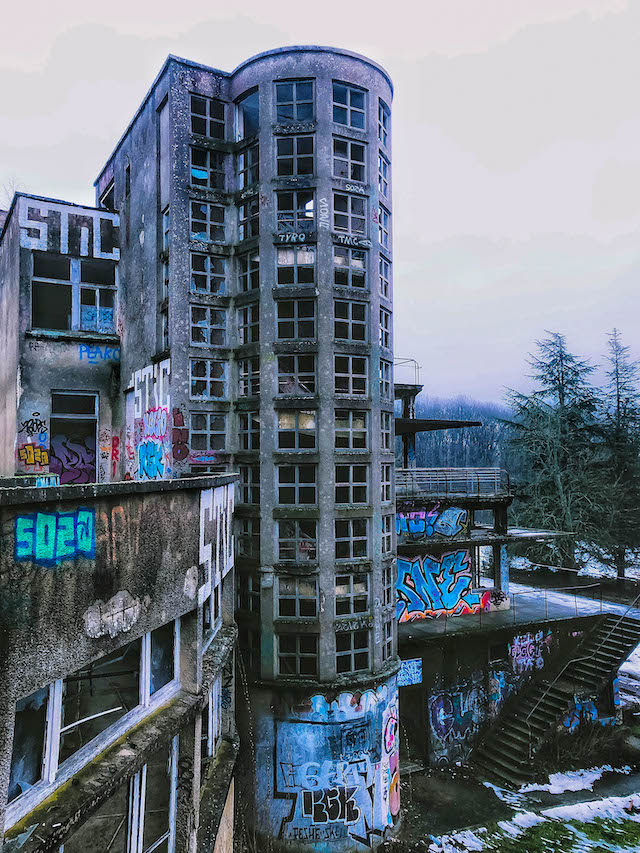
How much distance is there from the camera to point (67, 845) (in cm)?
797

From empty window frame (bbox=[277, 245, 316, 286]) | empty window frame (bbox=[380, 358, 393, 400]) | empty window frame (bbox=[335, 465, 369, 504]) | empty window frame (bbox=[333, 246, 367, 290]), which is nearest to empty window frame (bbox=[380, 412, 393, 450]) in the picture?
empty window frame (bbox=[380, 358, 393, 400])

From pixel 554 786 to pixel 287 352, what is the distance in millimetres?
18714

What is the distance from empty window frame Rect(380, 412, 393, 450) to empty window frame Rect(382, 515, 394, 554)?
250cm

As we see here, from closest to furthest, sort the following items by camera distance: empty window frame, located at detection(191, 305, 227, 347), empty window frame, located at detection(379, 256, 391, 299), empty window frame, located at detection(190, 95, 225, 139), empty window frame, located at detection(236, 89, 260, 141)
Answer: empty window frame, located at detection(191, 305, 227, 347), empty window frame, located at detection(190, 95, 225, 139), empty window frame, located at detection(236, 89, 260, 141), empty window frame, located at detection(379, 256, 391, 299)

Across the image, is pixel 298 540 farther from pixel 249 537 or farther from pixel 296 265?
pixel 296 265

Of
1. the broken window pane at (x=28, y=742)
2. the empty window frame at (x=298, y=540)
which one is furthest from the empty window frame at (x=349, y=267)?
the broken window pane at (x=28, y=742)

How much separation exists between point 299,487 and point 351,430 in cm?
256

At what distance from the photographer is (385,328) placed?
66.2 ft

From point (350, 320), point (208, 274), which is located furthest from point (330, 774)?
point (208, 274)

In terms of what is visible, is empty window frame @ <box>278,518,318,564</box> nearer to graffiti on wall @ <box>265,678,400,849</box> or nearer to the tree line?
graffiti on wall @ <box>265,678,400,849</box>

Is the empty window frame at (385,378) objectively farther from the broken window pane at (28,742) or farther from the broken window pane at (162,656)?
the broken window pane at (28,742)

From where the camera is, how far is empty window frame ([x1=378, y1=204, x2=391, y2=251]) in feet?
65.2

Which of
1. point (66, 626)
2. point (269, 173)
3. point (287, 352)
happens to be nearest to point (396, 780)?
point (287, 352)

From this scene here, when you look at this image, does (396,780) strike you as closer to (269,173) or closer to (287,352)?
(287,352)
